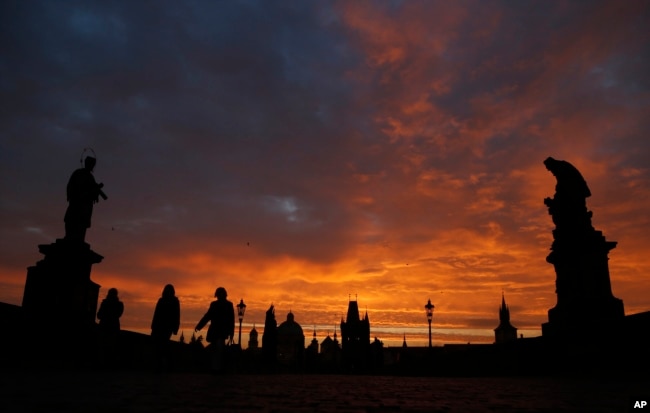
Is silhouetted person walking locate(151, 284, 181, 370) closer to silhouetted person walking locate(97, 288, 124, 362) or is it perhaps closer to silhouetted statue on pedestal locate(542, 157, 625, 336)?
silhouetted person walking locate(97, 288, 124, 362)

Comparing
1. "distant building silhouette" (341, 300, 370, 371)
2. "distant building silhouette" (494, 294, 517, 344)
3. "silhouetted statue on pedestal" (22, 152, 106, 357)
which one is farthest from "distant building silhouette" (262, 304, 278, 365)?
"distant building silhouette" (494, 294, 517, 344)

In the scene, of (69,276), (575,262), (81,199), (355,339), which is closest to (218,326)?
(69,276)

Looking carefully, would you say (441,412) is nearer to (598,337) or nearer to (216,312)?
(216,312)

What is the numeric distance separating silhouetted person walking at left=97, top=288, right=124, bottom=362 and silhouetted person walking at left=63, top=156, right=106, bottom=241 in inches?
115

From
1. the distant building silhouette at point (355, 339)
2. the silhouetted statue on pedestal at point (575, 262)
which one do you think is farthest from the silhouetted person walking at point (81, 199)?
the distant building silhouette at point (355, 339)

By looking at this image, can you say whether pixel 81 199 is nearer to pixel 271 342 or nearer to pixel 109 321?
pixel 109 321

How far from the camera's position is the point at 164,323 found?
12805 millimetres

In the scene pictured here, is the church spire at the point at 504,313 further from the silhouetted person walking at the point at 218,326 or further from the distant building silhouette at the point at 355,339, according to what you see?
the silhouetted person walking at the point at 218,326

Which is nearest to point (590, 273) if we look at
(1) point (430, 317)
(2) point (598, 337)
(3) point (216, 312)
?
(2) point (598, 337)

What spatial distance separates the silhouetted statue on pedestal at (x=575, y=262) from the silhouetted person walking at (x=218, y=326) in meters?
9.58

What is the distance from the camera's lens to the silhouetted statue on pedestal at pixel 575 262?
1494 cm

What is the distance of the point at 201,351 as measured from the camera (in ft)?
61.1

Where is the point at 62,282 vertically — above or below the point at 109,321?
above

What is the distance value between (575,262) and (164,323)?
40.7ft
